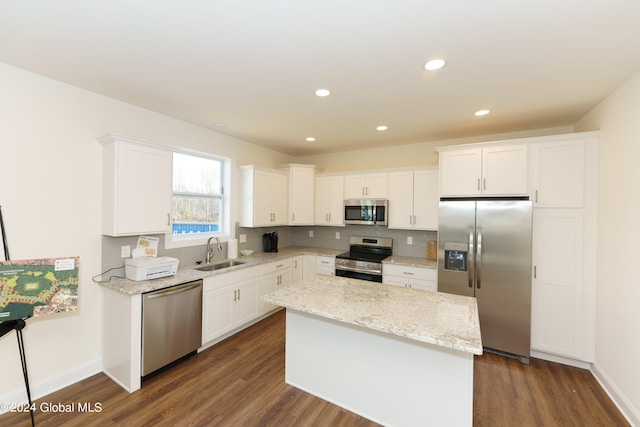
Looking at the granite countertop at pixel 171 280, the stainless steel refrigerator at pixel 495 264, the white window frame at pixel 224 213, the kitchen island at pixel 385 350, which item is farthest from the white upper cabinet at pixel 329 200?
the kitchen island at pixel 385 350

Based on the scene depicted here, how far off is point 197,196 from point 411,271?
122 inches

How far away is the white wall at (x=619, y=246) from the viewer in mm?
2074

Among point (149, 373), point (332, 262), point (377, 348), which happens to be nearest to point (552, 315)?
point (377, 348)

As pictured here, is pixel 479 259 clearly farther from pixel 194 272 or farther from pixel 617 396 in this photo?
pixel 194 272

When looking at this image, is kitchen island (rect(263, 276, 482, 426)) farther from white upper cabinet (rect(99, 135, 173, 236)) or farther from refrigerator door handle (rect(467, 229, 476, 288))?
white upper cabinet (rect(99, 135, 173, 236))

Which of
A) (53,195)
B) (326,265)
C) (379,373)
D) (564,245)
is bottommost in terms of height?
(379,373)

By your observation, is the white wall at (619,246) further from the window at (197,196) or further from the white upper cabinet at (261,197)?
the window at (197,196)

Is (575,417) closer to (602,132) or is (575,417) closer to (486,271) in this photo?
(486,271)

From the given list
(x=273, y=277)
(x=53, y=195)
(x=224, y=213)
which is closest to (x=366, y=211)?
(x=273, y=277)

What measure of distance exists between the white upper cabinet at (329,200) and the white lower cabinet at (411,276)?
1188mm

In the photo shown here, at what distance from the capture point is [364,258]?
13.3ft

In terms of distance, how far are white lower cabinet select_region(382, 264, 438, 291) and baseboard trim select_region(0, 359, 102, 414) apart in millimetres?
3388

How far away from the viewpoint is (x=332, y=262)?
4.25 m

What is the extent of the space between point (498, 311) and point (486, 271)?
456 mm
